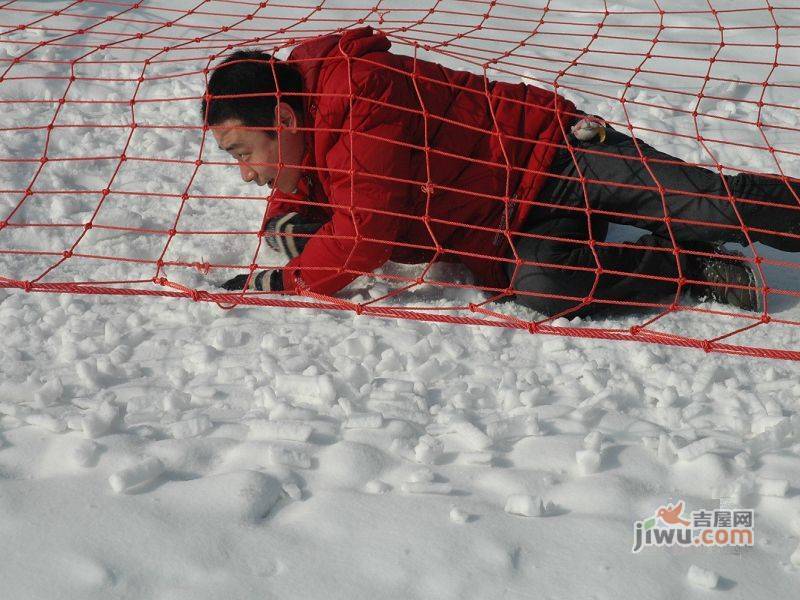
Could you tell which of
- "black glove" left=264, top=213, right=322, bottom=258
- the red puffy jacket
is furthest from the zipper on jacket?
"black glove" left=264, top=213, right=322, bottom=258

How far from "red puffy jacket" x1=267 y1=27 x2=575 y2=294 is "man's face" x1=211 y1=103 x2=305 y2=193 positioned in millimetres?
38

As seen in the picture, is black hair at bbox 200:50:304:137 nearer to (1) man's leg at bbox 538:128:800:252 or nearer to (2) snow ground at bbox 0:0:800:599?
(2) snow ground at bbox 0:0:800:599

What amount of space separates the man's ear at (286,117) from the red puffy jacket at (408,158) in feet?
0.12

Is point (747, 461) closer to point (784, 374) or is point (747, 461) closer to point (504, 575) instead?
point (784, 374)

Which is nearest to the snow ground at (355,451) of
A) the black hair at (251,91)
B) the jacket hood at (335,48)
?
the black hair at (251,91)

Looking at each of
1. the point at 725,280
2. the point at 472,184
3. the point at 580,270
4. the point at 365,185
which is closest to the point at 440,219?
the point at 472,184

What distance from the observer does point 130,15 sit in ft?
11.8

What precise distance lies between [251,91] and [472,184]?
54 centimetres

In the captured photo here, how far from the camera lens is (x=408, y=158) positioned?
209 cm

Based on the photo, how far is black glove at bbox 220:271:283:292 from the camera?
2164 millimetres

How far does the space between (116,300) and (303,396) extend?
1.89ft

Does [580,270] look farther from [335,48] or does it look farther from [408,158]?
[335,48]

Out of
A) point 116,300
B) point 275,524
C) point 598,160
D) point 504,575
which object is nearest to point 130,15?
point 116,300

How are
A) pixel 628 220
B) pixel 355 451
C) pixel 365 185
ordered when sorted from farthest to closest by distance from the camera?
pixel 628 220 → pixel 365 185 → pixel 355 451
